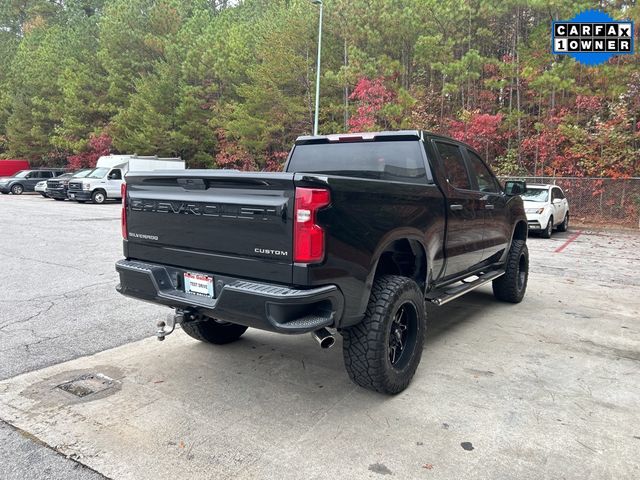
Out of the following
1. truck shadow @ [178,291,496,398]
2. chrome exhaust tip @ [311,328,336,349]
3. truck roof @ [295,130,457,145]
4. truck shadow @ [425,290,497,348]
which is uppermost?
truck roof @ [295,130,457,145]

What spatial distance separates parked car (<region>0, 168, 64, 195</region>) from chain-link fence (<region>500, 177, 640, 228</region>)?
29781 mm

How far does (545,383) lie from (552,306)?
9.06ft

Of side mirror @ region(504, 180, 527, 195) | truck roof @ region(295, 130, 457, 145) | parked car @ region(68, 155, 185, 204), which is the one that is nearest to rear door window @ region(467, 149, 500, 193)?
side mirror @ region(504, 180, 527, 195)

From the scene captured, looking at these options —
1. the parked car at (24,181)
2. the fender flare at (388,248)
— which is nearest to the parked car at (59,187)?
the parked car at (24,181)

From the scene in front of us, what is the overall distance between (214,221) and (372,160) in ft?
6.34

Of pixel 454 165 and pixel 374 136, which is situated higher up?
pixel 374 136

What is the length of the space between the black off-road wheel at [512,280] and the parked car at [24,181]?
106ft

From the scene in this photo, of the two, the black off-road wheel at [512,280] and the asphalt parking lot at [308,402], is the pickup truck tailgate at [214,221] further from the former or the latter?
the black off-road wheel at [512,280]

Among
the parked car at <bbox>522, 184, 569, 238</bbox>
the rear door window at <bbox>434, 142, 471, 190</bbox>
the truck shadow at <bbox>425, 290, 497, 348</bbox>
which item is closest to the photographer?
the rear door window at <bbox>434, 142, 471, 190</bbox>

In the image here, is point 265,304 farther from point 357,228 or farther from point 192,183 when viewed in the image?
point 192,183

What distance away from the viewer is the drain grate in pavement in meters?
3.61

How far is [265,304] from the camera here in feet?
9.41

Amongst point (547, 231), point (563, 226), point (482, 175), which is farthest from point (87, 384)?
point (563, 226)

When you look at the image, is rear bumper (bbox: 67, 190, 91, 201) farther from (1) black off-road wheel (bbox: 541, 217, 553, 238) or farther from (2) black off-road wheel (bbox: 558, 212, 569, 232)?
(2) black off-road wheel (bbox: 558, 212, 569, 232)
